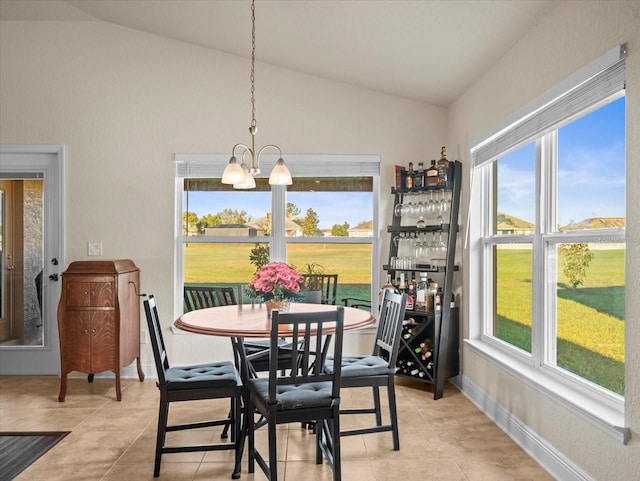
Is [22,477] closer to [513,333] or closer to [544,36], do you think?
[513,333]

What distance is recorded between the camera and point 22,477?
9.41 ft

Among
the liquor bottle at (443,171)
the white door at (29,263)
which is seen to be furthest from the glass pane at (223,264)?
the liquor bottle at (443,171)

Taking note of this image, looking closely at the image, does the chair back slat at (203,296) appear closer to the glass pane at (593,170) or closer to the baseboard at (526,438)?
the baseboard at (526,438)

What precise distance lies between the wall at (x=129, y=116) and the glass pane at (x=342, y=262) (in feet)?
3.10

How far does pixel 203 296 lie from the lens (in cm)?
505

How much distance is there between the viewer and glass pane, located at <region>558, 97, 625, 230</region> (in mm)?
2502

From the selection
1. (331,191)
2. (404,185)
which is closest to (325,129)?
(331,191)

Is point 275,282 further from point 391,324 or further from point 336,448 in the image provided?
point 336,448

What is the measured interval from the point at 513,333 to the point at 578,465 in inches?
47.6

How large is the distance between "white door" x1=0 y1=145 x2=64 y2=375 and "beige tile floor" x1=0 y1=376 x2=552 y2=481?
61cm

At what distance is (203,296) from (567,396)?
3309mm

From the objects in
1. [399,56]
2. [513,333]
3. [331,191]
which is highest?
[399,56]

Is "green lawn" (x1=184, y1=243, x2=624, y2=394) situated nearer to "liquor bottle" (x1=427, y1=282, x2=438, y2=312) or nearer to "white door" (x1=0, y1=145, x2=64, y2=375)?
"liquor bottle" (x1=427, y1=282, x2=438, y2=312)

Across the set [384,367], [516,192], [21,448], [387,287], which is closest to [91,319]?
[21,448]
